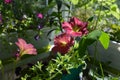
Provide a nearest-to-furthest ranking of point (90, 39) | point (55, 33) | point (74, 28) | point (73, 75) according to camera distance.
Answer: point (90, 39), point (74, 28), point (73, 75), point (55, 33)

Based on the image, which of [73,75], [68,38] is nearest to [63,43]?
[68,38]

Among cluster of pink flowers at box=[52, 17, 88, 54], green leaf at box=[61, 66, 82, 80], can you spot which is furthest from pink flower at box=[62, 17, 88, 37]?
green leaf at box=[61, 66, 82, 80]

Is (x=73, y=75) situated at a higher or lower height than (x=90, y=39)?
lower

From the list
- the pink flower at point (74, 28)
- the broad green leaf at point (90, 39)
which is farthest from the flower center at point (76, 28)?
the broad green leaf at point (90, 39)

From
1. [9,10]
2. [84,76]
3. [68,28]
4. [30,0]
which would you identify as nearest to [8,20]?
[9,10]

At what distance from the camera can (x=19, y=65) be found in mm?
1095

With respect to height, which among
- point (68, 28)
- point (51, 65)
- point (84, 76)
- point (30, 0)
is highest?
point (30, 0)

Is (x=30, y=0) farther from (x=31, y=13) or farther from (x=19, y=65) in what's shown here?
(x=19, y=65)

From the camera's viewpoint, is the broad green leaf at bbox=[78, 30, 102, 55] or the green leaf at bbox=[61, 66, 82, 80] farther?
the green leaf at bbox=[61, 66, 82, 80]

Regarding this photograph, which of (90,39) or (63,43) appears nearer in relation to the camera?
(90,39)

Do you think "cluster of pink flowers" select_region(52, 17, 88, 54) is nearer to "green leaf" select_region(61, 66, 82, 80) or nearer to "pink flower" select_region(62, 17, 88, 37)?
"pink flower" select_region(62, 17, 88, 37)

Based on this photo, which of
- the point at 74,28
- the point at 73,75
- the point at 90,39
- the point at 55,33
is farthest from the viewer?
the point at 55,33

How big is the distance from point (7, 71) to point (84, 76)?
0.36 metres

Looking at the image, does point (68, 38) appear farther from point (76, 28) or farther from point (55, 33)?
Result: point (55, 33)
